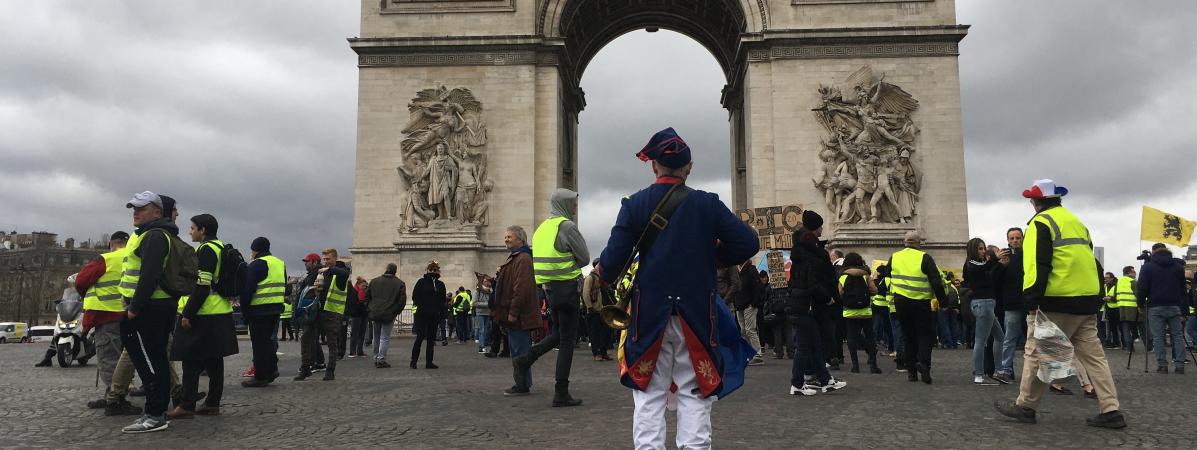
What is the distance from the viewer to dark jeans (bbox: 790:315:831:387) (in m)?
8.50

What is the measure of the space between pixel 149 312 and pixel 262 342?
3.09m

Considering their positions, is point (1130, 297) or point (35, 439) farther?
point (1130, 297)

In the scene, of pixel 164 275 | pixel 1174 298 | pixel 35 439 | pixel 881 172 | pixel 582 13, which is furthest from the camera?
pixel 582 13

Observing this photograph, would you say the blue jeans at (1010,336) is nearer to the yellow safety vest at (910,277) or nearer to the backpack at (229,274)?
the yellow safety vest at (910,277)

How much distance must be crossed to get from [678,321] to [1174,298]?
10.2 m

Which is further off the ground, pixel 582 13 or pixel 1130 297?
pixel 582 13

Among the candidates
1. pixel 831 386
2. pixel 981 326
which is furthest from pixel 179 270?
pixel 981 326

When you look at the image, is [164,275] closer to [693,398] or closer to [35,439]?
[35,439]

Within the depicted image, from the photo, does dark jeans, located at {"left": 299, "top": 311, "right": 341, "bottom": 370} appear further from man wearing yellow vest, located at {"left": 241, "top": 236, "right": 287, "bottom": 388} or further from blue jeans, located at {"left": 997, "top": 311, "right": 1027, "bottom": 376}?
blue jeans, located at {"left": 997, "top": 311, "right": 1027, "bottom": 376}

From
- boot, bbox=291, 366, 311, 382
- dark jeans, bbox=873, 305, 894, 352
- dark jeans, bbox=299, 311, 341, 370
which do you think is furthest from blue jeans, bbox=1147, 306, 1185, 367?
boot, bbox=291, 366, 311, 382

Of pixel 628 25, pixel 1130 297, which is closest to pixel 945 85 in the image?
pixel 1130 297

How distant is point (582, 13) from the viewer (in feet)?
95.5

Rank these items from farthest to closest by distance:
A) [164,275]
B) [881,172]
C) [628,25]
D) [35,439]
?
[628,25] < [881,172] < [164,275] < [35,439]

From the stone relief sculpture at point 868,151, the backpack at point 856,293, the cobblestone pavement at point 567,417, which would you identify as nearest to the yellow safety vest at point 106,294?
the cobblestone pavement at point 567,417
